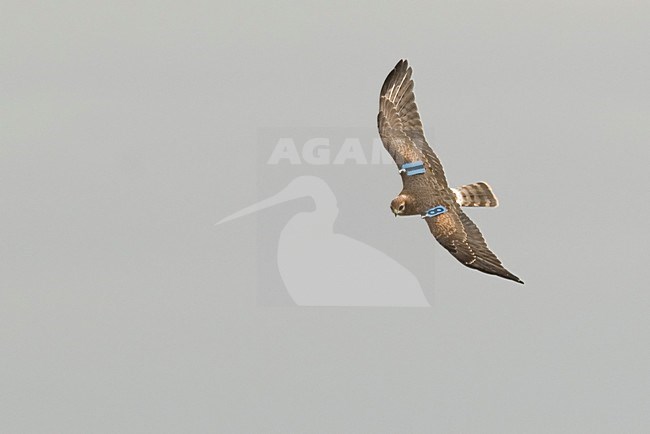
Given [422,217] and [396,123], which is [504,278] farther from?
[396,123]

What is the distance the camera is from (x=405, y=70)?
42562 millimetres

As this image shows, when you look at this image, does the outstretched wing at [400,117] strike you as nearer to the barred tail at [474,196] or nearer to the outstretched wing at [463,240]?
the barred tail at [474,196]

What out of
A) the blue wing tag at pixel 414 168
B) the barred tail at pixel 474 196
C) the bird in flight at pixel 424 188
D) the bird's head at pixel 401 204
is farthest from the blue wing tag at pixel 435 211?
the blue wing tag at pixel 414 168

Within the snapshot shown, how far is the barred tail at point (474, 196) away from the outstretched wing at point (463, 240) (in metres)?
0.52

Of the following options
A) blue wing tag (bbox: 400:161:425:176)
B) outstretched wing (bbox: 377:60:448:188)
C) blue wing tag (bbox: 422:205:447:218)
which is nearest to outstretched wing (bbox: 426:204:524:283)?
blue wing tag (bbox: 422:205:447:218)

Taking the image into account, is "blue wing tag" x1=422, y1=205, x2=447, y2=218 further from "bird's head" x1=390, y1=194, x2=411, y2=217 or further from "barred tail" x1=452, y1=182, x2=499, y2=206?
"barred tail" x1=452, y1=182, x2=499, y2=206

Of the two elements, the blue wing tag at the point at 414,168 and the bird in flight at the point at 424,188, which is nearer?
the bird in flight at the point at 424,188

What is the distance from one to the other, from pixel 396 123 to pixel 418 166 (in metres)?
1.67

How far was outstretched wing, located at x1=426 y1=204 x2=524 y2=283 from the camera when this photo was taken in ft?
128

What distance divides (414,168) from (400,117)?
71.0 inches

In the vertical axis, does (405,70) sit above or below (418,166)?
above

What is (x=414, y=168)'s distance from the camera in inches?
1634

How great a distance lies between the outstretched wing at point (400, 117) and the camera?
1654 inches

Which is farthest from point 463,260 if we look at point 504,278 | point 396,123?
point 396,123
